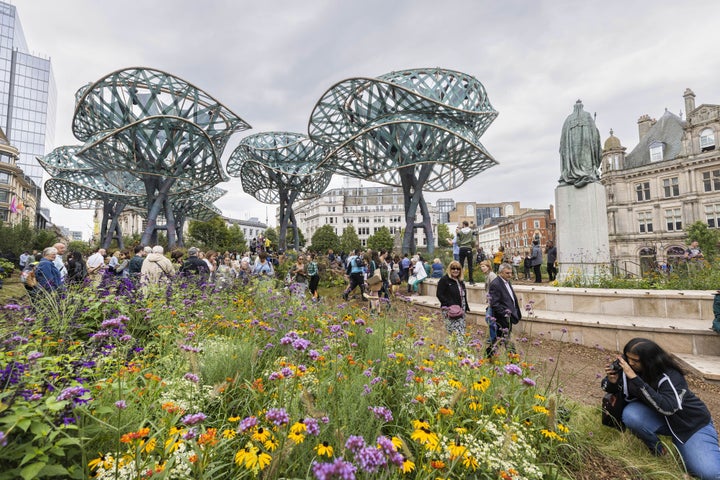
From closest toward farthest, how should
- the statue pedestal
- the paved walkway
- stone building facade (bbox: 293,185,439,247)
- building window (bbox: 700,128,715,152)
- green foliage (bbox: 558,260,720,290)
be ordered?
the paved walkway
green foliage (bbox: 558,260,720,290)
the statue pedestal
building window (bbox: 700,128,715,152)
stone building facade (bbox: 293,185,439,247)

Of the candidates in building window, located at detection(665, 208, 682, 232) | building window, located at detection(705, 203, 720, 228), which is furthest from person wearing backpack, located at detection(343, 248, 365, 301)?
building window, located at detection(665, 208, 682, 232)

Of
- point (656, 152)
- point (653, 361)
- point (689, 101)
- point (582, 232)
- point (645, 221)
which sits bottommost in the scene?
point (653, 361)

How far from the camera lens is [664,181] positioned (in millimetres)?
39188

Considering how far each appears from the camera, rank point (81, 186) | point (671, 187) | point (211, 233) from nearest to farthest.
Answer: point (671, 187) < point (81, 186) < point (211, 233)

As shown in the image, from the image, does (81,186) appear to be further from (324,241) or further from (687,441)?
(687,441)

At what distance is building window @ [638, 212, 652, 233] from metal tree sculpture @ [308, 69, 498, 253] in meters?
26.9

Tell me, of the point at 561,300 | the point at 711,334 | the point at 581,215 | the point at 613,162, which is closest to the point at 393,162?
the point at 581,215

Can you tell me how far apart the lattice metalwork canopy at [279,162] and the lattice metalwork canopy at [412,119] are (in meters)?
10.8

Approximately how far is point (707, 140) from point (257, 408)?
5269cm

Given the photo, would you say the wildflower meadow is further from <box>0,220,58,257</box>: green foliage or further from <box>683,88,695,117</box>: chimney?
<box>683,88,695,117</box>: chimney

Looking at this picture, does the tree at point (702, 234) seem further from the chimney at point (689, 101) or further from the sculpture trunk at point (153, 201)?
the sculpture trunk at point (153, 201)

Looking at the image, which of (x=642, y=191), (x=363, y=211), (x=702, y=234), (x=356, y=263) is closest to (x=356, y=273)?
(x=356, y=263)

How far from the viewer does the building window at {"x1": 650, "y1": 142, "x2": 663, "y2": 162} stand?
41.0 meters

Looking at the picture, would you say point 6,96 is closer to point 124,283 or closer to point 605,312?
point 124,283
